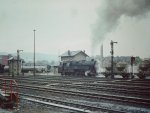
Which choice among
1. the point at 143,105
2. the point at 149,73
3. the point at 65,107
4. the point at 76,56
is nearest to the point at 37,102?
the point at 65,107

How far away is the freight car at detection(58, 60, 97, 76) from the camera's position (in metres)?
42.2

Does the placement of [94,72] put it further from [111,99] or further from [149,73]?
[111,99]

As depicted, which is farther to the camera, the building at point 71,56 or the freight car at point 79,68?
the building at point 71,56

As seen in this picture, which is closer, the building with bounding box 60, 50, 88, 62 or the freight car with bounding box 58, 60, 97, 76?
the freight car with bounding box 58, 60, 97, 76

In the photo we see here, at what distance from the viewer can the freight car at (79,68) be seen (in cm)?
4216

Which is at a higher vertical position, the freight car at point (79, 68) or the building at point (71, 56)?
the building at point (71, 56)

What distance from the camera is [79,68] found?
4372 centimetres

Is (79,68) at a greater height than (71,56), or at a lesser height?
lesser

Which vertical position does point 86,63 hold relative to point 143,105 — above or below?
above

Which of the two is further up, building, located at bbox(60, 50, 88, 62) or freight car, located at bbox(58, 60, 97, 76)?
building, located at bbox(60, 50, 88, 62)

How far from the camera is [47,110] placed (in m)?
12.6

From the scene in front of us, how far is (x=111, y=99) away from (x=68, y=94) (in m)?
4.09

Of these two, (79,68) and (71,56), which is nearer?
(79,68)

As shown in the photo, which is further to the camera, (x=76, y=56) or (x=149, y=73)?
(x=76, y=56)
